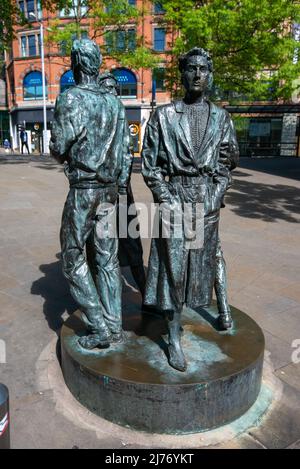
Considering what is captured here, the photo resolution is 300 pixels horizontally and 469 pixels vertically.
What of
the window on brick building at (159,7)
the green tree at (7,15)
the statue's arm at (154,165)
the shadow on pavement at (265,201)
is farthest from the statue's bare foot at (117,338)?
the green tree at (7,15)

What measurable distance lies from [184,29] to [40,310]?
511 inches

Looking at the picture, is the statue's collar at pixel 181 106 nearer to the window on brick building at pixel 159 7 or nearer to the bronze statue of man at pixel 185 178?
the bronze statue of man at pixel 185 178

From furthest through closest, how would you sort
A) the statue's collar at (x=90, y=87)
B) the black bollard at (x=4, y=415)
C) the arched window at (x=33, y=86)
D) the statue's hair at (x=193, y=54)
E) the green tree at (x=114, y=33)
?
1. the arched window at (x=33, y=86)
2. the green tree at (x=114, y=33)
3. the statue's collar at (x=90, y=87)
4. the statue's hair at (x=193, y=54)
5. the black bollard at (x=4, y=415)

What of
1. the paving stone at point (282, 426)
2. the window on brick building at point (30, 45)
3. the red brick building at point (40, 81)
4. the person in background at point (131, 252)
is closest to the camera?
the paving stone at point (282, 426)

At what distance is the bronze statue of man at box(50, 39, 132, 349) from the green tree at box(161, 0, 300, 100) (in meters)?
12.8

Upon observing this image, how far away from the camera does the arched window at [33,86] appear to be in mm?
37219

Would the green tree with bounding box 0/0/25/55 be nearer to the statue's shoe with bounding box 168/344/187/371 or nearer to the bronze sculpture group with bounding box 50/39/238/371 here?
the bronze sculpture group with bounding box 50/39/238/371

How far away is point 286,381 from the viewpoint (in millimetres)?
3266

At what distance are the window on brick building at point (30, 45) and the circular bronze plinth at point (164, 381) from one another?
38.6m

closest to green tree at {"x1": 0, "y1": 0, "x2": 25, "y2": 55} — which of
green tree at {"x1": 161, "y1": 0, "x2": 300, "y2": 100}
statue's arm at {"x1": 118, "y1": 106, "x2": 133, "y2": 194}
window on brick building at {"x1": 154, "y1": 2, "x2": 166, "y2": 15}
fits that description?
window on brick building at {"x1": 154, "y1": 2, "x2": 166, "y2": 15}

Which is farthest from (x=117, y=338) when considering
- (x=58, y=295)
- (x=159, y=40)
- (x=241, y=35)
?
(x=159, y=40)
